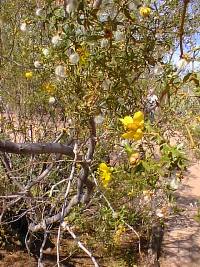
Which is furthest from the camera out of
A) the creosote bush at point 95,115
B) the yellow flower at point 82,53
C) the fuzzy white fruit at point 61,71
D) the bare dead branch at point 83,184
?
the bare dead branch at point 83,184

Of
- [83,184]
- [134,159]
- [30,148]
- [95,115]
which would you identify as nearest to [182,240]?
[83,184]

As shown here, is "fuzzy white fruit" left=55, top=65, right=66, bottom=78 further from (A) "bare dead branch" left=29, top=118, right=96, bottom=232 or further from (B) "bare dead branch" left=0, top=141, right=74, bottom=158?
(A) "bare dead branch" left=29, top=118, right=96, bottom=232

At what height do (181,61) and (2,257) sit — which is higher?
(181,61)

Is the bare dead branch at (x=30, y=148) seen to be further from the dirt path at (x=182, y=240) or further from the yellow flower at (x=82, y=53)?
the dirt path at (x=182, y=240)

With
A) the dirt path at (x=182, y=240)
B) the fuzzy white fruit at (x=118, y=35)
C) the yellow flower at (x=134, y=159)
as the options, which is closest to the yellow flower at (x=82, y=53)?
the fuzzy white fruit at (x=118, y=35)

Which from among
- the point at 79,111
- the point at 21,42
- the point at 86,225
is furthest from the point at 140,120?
the point at 21,42

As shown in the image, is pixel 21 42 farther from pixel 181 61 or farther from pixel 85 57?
pixel 181 61

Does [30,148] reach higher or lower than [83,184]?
higher

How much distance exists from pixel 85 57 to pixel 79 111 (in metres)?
0.50

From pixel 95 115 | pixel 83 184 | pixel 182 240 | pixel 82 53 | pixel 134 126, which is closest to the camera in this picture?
pixel 134 126

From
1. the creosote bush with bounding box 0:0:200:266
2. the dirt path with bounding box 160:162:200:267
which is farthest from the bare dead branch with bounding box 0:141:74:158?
the dirt path with bounding box 160:162:200:267

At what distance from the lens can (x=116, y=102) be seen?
2.22 metres

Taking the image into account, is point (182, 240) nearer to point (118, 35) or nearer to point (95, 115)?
point (95, 115)

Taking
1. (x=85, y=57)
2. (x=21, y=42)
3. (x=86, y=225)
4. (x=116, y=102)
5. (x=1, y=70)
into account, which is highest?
(x=21, y=42)
